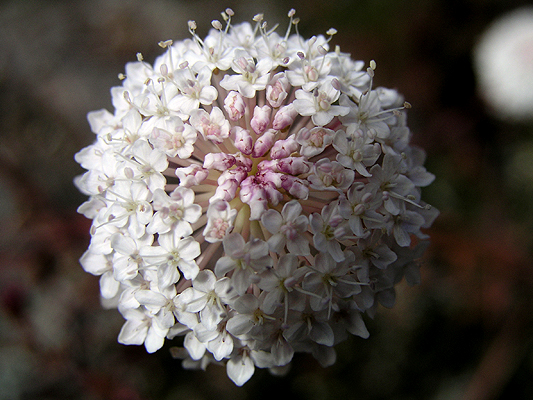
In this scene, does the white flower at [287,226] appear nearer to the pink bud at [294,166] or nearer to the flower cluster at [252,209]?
the flower cluster at [252,209]

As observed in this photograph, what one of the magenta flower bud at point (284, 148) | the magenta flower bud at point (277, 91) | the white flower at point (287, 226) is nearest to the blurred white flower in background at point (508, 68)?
the magenta flower bud at point (277, 91)

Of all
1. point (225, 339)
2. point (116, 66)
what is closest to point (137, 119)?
point (225, 339)

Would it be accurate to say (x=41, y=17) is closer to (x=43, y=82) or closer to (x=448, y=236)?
(x=43, y=82)

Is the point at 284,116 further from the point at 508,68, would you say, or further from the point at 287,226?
the point at 508,68

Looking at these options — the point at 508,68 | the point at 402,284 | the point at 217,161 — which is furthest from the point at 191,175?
the point at 508,68

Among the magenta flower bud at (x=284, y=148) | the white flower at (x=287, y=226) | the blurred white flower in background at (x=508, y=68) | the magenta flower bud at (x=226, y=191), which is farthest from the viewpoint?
the blurred white flower in background at (x=508, y=68)

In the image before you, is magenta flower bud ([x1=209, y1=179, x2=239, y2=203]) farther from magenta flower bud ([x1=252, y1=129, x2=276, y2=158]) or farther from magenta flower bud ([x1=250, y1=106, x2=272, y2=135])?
magenta flower bud ([x1=250, y1=106, x2=272, y2=135])
